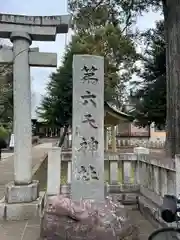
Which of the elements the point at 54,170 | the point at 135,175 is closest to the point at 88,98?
the point at 54,170

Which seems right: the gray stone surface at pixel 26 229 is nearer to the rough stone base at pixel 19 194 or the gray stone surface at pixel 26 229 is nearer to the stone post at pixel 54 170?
the rough stone base at pixel 19 194

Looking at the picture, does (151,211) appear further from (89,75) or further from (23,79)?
(23,79)

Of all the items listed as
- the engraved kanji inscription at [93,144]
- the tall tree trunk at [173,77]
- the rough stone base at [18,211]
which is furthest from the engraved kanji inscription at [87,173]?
the tall tree trunk at [173,77]

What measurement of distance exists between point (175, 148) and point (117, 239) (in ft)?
10.1

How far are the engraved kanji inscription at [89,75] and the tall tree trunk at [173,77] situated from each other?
2.33m

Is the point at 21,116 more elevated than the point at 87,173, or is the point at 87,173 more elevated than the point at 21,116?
the point at 21,116

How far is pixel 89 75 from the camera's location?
16.0ft

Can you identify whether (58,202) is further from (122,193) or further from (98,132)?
(122,193)

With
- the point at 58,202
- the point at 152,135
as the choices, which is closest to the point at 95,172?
the point at 58,202

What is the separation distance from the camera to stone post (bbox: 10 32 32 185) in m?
5.64

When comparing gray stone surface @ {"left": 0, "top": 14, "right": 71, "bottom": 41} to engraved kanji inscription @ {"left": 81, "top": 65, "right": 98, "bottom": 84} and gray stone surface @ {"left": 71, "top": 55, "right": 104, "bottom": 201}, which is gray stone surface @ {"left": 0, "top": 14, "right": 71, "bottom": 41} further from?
engraved kanji inscription @ {"left": 81, "top": 65, "right": 98, "bottom": 84}

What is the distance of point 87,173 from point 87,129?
710mm

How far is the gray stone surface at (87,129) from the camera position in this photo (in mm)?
4676

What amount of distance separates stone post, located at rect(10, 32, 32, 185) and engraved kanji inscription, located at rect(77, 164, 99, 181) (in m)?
1.43
